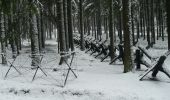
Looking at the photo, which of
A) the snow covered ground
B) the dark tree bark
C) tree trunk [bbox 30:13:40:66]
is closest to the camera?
the snow covered ground

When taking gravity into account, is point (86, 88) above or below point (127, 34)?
below

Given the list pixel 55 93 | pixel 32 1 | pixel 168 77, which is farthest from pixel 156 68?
pixel 32 1

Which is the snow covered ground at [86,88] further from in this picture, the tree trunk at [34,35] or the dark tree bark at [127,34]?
the tree trunk at [34,35]

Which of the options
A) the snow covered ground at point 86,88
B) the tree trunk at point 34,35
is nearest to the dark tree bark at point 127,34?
the snow covered ground at point 86,88

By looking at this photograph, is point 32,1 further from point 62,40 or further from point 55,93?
point 55,93

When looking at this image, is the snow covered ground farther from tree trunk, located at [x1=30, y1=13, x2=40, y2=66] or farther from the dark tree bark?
tree trunk, located at [x1=30, y1=13, x2=40, y2=66]

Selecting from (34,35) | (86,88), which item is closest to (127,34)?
(86,88)

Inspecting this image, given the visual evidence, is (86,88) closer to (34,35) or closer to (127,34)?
(127,34)

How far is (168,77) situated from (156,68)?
704mm

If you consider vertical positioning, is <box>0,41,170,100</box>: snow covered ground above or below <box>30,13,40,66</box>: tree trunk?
below

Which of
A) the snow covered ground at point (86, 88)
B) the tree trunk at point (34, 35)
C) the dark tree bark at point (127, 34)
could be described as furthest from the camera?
the tree trunk at point (34, 35)

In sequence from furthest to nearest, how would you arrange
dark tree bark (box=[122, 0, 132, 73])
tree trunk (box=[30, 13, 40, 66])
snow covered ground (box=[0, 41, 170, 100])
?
tree trunk (box=[30, 13, 40, 66]), dark tree bark (box=[122, 0, 132, 73]), snow covered ground (box=[0, 41, 170, 100])

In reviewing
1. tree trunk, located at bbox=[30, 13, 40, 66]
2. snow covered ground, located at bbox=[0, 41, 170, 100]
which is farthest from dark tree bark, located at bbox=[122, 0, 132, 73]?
tree trunk, located at bbox=[30, 13, 40, 66]

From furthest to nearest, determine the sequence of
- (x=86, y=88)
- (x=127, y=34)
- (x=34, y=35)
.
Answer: (x=34, y=35)
(x=127, y=34)
(x=86, y=88)
